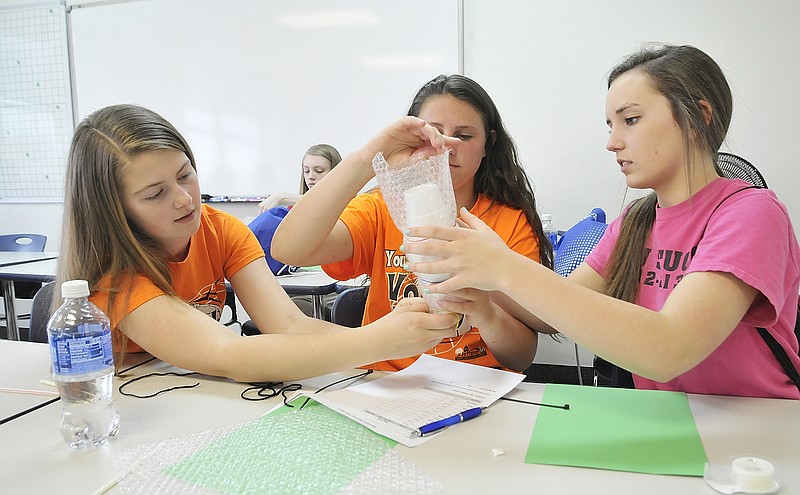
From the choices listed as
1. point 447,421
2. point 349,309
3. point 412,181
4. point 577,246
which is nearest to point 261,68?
point 349,309

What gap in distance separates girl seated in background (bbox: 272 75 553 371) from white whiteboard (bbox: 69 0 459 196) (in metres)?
2.18

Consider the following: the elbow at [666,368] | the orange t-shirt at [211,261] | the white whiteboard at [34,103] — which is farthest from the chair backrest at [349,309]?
the white whiteboard at [34,103]

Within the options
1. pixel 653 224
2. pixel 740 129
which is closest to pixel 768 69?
pixel 740 129

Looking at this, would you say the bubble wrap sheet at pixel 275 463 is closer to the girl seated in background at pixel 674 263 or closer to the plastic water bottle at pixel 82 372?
the plastic water bottle at pixel 82 372

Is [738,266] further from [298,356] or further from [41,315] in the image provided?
[41,315]

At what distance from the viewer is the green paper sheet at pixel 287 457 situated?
72 centimetres

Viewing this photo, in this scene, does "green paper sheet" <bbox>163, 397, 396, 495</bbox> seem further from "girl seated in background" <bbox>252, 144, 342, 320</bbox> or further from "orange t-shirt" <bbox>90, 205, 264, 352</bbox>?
"girl seated in background" <bbox>252, 144, 342, 320</bbox>

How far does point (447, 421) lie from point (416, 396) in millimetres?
136

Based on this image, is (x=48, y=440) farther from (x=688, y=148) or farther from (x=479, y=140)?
(x=688, y=148)

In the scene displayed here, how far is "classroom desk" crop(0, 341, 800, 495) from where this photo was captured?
703 mm

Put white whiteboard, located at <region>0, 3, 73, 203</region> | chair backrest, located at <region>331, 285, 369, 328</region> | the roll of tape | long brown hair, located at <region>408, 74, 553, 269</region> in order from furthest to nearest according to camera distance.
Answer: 1. white whiteboard, located at <region>0, 3, 73, 203</region>
2. chair backrest, located at <region>331, 285, 369, 328</region>
3. long brown hair, located at <region>408, 74, 553, 269</region>
4. the roll of tape

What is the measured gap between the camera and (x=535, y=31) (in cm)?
332

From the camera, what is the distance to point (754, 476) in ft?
2.16

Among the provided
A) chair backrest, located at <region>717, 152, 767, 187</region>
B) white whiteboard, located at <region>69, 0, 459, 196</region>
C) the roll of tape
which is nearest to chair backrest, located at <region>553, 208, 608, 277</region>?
chair backrest, located at <region>717, 152, 767, 187</region>
